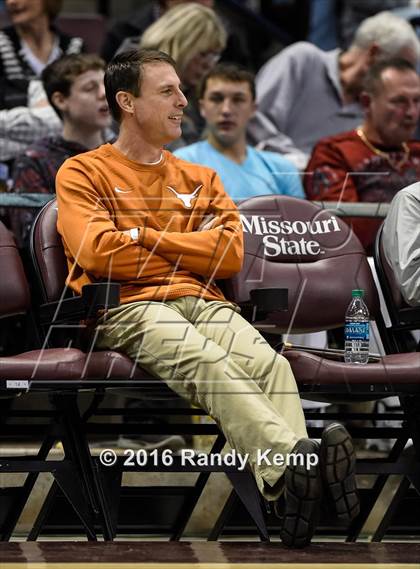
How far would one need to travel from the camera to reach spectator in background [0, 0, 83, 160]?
5.41 meters

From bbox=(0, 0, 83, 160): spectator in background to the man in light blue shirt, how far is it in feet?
2.11

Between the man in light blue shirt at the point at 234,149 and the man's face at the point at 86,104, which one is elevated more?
the man's face at the point at 86,104

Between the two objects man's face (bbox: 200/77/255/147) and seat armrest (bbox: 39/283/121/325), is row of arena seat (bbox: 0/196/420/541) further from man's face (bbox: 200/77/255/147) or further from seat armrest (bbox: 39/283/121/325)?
man's face (bbox: 200/77/255/147)

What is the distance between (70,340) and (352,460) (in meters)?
1.10

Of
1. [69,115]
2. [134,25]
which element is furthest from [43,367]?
[134,25]

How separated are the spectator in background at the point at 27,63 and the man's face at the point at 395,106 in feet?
4.43

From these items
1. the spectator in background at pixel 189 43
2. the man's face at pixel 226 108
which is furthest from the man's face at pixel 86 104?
the spectator in background at pixel 189 43

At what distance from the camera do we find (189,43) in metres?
5.73

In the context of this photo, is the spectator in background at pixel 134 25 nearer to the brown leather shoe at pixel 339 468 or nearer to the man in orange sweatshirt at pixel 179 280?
the man in orange sweatshirt at pixel 179 280

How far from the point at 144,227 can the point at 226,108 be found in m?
1.58

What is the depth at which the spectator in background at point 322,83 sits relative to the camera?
6.11 metres

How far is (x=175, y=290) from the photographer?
386 centimetres

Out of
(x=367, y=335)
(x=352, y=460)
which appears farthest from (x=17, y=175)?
(x=352, y=460)

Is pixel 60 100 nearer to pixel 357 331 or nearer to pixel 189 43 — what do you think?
pixel 189 43
